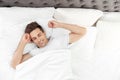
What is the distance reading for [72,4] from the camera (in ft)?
5.78

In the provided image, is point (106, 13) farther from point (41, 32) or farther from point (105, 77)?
point (41, 32)

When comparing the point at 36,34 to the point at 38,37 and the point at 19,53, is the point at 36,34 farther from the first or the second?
the point at 19,53

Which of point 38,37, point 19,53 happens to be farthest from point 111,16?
point 19,53

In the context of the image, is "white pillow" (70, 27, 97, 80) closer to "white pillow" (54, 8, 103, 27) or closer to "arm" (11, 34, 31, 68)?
"white pillow" (54, 8, 103, 27)

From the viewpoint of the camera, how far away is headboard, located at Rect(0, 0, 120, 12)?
→ 5.45 ft

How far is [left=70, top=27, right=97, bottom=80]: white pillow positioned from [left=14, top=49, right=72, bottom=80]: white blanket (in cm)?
8

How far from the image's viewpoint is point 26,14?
61.7 inches

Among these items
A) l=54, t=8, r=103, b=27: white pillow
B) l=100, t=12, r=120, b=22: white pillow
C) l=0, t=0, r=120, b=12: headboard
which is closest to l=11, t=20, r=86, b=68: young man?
l=54, t=8, r=103, b=27: white pillow

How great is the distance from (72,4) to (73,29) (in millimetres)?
262

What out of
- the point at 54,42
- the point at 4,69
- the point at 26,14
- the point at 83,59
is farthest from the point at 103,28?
the point at 4,69

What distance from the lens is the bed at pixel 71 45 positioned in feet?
4.79

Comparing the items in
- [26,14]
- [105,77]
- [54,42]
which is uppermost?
[26,14]

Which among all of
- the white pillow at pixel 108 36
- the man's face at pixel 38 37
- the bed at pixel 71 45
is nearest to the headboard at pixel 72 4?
the bed at pixel 71 45

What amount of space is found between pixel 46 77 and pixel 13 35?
297 mm
